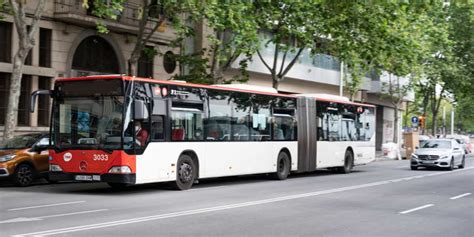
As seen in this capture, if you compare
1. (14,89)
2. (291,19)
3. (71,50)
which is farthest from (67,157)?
(291,19)

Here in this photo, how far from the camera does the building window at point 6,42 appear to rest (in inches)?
1035

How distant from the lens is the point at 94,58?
1198 inches

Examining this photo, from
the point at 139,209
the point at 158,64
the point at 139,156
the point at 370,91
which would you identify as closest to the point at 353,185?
the point at 139,156

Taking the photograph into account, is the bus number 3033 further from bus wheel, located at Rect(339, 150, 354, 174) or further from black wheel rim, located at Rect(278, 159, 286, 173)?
bus wheel, located at Rect(339, 150, 354, 174)

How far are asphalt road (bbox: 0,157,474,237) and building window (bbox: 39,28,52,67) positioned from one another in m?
9.03

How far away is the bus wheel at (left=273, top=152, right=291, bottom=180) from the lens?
2341 centimetres

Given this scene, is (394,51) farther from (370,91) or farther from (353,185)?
(370,91)

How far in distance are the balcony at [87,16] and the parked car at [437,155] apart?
13470 mm

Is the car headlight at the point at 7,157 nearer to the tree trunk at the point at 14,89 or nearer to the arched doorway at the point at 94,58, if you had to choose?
the tree trunk at the point at 14,89

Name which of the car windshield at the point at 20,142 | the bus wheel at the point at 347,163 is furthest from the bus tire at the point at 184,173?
the bus wheel at the point at 347,163

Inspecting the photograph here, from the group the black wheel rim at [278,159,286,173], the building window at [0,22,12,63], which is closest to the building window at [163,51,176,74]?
the building window at [0,22,12,63]

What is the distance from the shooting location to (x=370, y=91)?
5588cm

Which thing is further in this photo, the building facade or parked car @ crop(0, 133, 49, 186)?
the building facade

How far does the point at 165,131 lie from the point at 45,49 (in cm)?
1243
